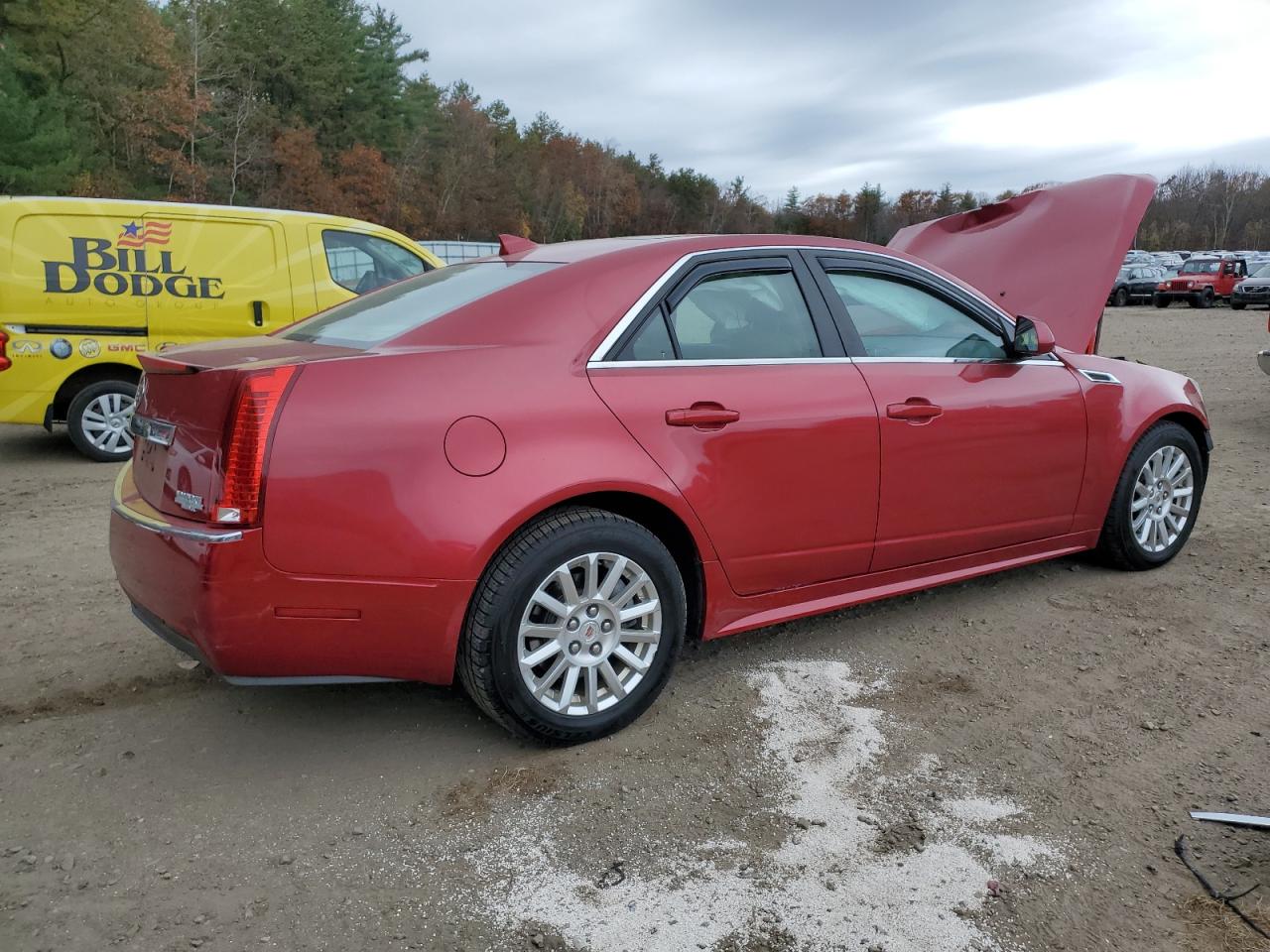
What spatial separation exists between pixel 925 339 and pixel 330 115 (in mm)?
52567

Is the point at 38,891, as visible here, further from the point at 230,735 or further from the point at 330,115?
the point at 330,115

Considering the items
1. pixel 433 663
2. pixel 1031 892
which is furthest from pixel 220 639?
pixel 1031 892

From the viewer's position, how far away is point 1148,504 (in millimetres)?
4723

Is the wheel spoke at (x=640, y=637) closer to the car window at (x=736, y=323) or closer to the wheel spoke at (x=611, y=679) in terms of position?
the wheel spoke at (x=611, y=679)

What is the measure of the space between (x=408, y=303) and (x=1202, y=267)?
34636 mm

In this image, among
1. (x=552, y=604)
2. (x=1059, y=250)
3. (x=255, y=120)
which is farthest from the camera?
(x=255, y=120)

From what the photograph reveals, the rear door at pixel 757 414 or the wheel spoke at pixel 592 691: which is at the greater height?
the rear door at pixel 757 414

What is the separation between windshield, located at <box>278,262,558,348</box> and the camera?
315 centimetres

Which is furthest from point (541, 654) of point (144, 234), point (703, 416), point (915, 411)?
point (144, 234)

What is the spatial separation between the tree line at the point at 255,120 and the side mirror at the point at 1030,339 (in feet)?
104

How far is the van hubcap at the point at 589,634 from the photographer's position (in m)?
2.91

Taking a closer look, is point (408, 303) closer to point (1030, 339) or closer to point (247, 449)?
point (247, 449)

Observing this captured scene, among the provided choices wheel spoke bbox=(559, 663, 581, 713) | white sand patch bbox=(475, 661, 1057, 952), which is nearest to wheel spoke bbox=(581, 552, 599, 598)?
wheel spoke bbox=(559, 663, 581, 713)

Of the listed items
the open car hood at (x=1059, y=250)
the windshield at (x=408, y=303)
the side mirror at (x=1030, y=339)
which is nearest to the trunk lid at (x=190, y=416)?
the windshield at (x=408, y=303)
